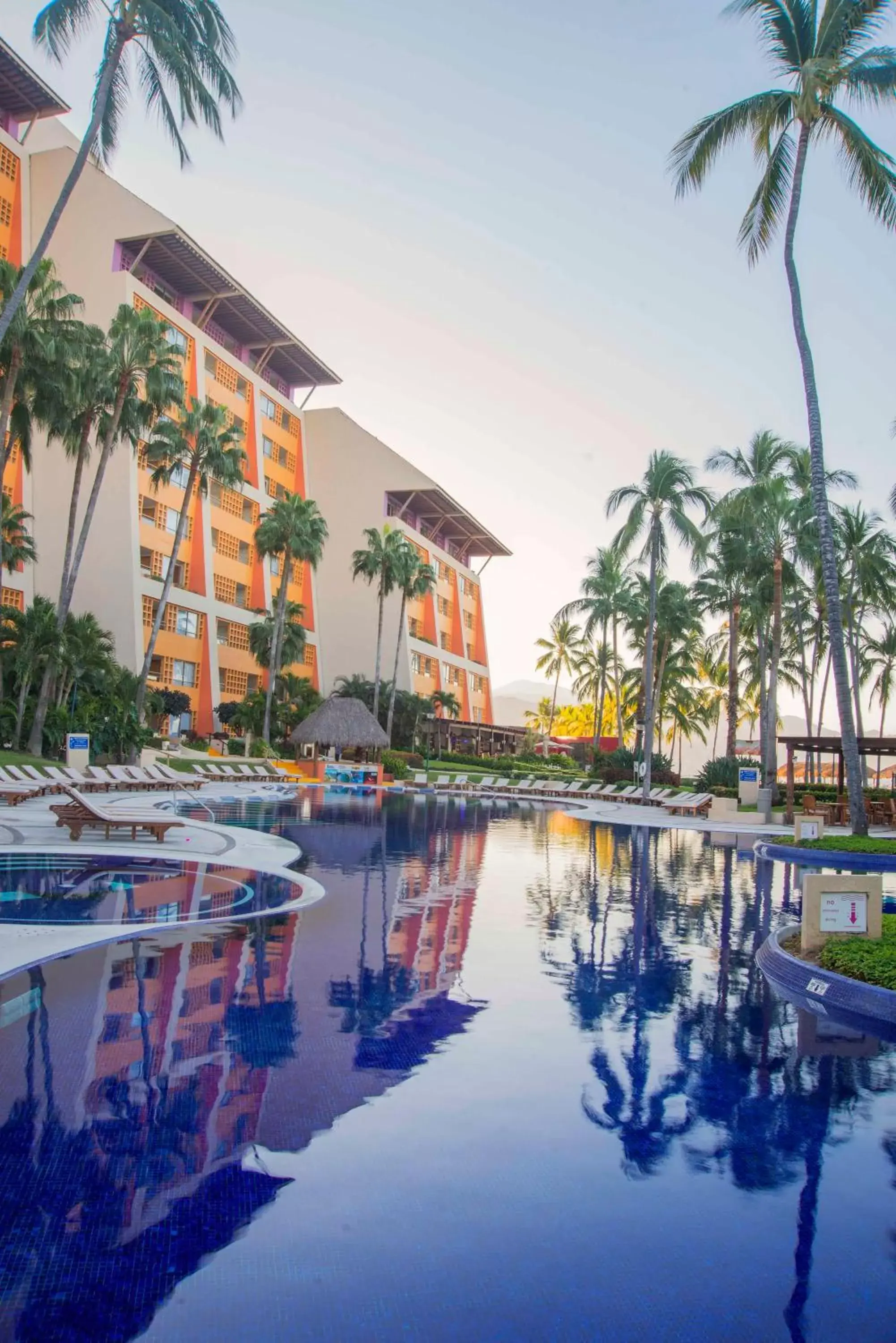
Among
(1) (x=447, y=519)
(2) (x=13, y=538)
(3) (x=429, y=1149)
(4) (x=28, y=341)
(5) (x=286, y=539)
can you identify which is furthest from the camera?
(1) (x=447, y=519)

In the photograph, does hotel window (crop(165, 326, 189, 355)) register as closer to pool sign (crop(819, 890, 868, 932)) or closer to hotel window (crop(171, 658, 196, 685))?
hotel window (crop(171, 658, 196, 685))

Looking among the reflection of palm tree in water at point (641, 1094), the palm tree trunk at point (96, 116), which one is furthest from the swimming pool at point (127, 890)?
the palm tree trunk at point (96, 116)

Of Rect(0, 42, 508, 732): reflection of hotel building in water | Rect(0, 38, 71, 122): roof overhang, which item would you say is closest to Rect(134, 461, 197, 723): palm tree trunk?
Rect(0, 42, 508, 732): reflection of hotel building in water

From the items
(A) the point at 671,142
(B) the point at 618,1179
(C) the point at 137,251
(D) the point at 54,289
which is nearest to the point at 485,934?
(B) the point at 618,1179

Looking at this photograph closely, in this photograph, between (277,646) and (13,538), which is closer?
(13,538)

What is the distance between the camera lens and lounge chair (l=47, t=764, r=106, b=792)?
24.3 metres

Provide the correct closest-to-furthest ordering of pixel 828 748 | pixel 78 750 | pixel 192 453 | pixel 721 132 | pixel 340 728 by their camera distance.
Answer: pixel 721 132, pixel 78 750, pixel 828 748, pixel 192 453, pixel 340 728

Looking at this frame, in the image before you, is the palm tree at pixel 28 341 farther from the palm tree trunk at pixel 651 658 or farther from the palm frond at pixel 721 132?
the palm tree trunk at pixel 651 658

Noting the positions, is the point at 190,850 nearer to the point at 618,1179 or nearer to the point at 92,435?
the point at 618,1179

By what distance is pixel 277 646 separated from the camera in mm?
46781

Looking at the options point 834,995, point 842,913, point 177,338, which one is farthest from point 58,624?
point 834,995

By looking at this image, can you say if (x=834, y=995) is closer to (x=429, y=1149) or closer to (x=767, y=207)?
(x=429, y=1149)

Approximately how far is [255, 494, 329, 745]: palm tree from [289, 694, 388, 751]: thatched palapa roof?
211 cm

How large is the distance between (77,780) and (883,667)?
2113 inches
